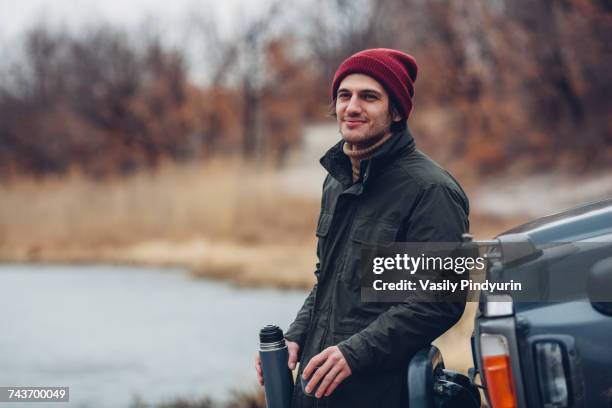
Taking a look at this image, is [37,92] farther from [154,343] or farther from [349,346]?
[349,346]

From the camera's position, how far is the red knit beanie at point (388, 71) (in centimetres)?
284

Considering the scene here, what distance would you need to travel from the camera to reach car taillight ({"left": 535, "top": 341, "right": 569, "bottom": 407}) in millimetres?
2160

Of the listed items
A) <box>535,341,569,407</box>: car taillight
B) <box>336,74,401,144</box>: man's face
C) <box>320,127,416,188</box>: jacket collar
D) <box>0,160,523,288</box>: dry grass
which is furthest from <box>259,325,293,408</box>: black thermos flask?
<box>0,160,523,288</box>: dry grass

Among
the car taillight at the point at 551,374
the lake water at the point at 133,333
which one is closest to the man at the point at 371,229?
the car taillight at the point at 551,374

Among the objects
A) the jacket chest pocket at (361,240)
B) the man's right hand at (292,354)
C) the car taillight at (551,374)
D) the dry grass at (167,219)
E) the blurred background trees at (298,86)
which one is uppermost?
the blurred background trees at (298,86)

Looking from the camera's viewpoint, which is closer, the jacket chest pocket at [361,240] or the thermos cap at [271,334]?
the jacket chest pocket at [361,240]

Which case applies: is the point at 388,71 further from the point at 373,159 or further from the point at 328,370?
the point at 328,370

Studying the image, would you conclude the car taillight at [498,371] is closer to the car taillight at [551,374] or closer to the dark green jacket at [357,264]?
the car taillight at [551,374]

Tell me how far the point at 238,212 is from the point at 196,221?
2.89ft

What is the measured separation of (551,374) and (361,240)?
2.60ft

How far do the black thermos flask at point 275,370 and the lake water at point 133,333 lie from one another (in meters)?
3.00

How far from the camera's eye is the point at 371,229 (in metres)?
2.74

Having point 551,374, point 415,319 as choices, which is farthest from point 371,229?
point 551,374

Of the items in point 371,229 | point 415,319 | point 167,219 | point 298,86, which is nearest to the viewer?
point 415,319
